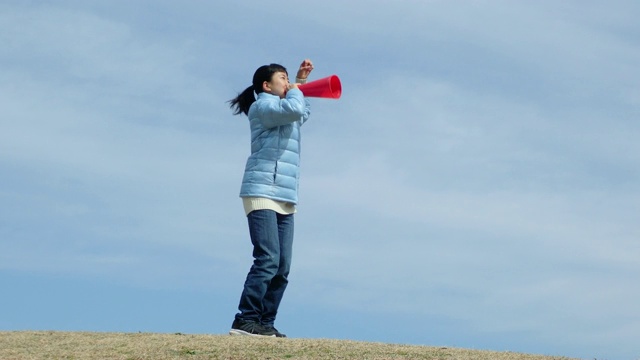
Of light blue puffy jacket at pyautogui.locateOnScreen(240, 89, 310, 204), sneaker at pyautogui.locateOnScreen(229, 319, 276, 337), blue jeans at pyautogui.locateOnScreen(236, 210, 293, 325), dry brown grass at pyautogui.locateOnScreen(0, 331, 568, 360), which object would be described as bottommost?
dry brown grass at pyautogui.locateOnScreen(0, 331, 568, 360)

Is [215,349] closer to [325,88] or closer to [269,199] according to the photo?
[269,199]

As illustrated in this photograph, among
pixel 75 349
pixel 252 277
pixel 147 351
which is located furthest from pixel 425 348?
pixel 75 349

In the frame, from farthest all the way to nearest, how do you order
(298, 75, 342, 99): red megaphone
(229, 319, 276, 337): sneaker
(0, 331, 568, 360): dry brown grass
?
(298, 75, 342, 99): red megaphone < (229, 319, 276, 337): sneaker < (0, 331, 568, 360): dry brown grass

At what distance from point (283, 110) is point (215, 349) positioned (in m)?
2.76

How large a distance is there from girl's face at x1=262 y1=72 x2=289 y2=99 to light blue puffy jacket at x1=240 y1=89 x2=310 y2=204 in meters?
0.19

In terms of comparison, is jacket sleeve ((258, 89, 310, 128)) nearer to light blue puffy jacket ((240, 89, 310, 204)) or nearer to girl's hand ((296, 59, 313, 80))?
light blue puffy jacket ((240, 89, 310, 204))

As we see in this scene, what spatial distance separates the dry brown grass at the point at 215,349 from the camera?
388 inches

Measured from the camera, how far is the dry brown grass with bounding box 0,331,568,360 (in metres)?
9.85

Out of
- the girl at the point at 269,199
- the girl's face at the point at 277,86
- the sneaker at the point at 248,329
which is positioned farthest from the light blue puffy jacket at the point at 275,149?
the sneaker at the point at 248,329

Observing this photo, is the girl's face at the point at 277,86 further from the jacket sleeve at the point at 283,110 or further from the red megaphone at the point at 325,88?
the jacket sleeve at the point at 283,110

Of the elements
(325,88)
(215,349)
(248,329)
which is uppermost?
(325,88)

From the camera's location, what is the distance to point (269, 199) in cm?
1083

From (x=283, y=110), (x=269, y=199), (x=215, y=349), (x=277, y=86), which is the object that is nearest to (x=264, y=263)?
(x=269, y=199)

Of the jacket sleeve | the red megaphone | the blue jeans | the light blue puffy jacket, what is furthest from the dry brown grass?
the red megaphone
